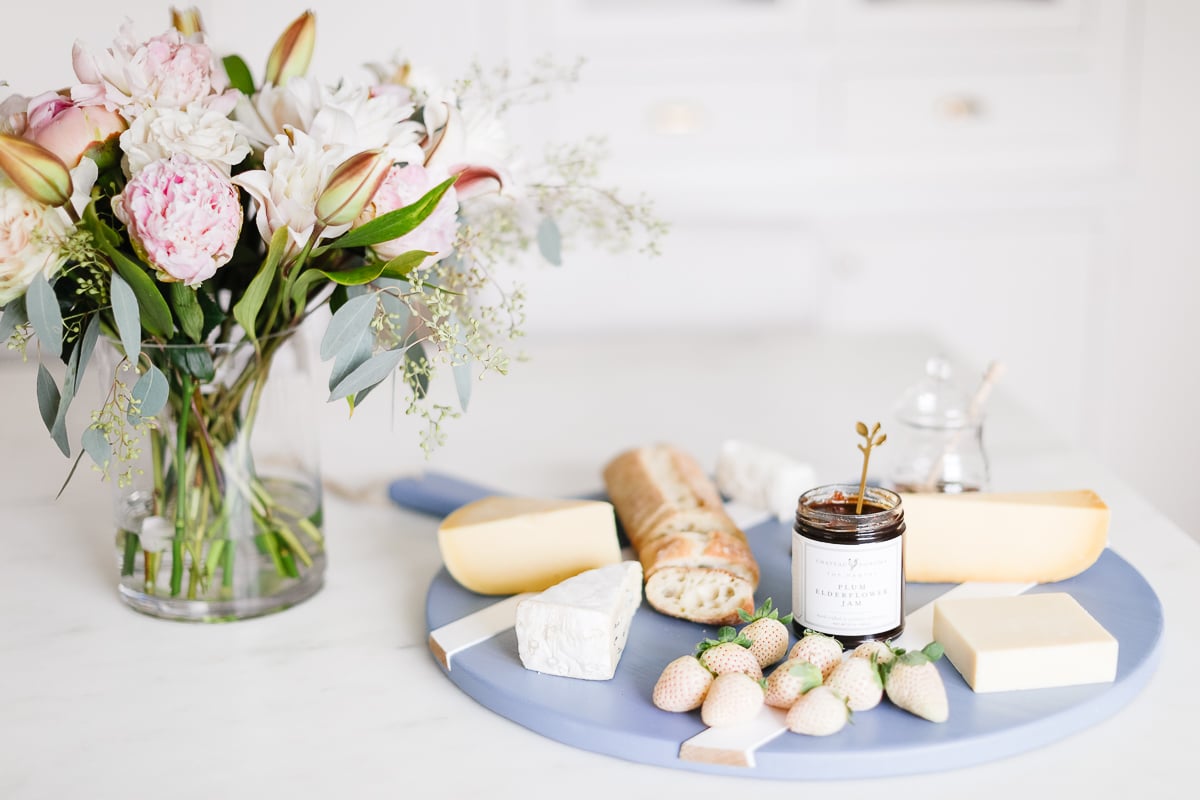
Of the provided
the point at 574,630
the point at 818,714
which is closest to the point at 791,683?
the point at 818,714

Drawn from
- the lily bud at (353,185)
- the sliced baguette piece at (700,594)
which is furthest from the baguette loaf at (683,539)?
the lily bud at (353,185)

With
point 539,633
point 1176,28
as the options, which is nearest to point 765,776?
point 539,633

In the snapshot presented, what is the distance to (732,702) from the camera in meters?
0.84

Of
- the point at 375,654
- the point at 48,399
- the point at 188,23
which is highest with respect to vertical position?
the point at 188,23

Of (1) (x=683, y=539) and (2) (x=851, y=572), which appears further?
(1) (x=683, y=539)

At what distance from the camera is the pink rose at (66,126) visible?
87 centimetres

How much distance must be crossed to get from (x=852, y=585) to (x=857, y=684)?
3.9 inches

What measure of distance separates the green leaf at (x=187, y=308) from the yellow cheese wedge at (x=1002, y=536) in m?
0.62

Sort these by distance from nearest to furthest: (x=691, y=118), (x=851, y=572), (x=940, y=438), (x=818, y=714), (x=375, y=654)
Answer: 1. (x=818, y=714)
2. (x=851, y=572)
3. (x=375, y=654)
4. (x=940, y=438)
5. (x=691, y=118)

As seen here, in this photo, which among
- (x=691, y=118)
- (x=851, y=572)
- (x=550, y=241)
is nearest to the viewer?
(x=851, y=572)

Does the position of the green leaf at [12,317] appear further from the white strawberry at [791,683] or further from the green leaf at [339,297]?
the white strawberry at [791,683]

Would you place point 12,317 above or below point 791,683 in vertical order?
above

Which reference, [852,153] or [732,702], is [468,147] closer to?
[732,702]

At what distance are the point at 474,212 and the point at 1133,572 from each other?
72 centimetres
